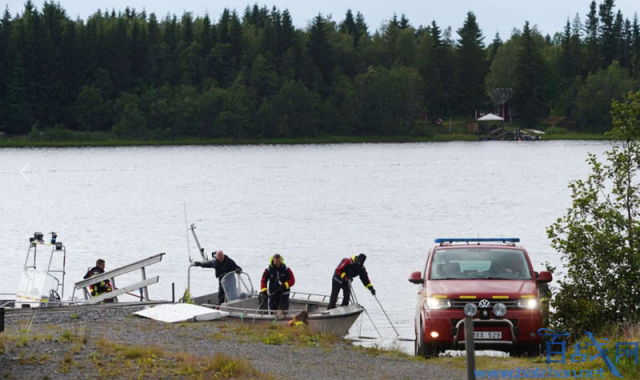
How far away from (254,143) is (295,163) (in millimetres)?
34616

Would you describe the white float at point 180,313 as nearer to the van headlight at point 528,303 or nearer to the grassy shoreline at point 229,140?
the van headlight at point 528,303

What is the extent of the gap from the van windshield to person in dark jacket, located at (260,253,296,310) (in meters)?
5.58

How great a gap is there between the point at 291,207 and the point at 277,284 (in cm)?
4564

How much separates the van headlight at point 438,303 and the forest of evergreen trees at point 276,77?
126653mm

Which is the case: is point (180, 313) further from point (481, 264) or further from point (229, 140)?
point (229, 140)

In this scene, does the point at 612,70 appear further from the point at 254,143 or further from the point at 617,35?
the point at 254,143

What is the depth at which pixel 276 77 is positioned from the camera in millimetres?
151375

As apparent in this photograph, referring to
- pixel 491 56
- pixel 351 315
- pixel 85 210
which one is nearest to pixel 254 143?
pixel 491 56

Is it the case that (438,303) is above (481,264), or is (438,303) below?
below

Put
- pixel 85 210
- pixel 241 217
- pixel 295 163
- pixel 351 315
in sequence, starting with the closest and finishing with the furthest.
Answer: pixel 351 315
pixel 241 217
pixel 85 210
pixel 295 163

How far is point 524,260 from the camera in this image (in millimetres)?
16766

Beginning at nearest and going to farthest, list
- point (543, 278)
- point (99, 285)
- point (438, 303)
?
point (438, 303), point (543, 278), point (99, 285)

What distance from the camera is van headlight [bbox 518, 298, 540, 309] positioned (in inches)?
604

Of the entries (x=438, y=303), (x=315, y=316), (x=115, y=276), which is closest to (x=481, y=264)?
(x=438, y=303)
